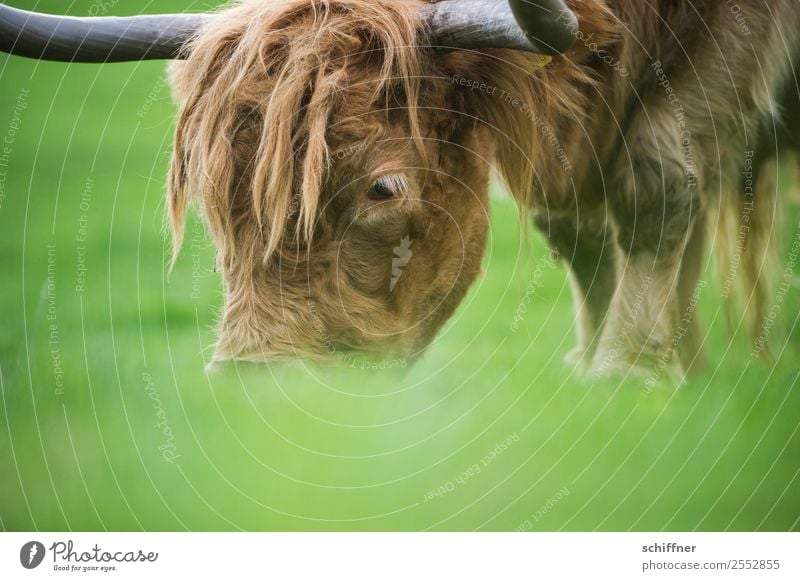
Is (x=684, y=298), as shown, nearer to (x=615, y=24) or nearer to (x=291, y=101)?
(x=615, y=24)

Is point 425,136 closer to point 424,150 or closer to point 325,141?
point 424,150

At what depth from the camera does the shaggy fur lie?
96.2 inches

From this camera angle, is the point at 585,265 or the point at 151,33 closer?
the point at 151,33

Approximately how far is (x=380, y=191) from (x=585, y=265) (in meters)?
1.22

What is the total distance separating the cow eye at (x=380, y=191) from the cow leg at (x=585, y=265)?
0.93 meters

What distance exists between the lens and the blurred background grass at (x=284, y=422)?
274 cm

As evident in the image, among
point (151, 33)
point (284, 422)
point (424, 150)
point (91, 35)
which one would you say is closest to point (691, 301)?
point (424, 150)

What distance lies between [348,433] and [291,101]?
3.24 ft

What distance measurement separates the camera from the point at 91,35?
2533 mm

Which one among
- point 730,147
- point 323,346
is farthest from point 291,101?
point 730,147

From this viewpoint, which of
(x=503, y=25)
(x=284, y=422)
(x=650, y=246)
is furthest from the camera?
(x=650, y=246)

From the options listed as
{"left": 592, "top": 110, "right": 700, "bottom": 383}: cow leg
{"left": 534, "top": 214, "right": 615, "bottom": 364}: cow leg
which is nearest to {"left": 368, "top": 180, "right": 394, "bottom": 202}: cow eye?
{"left": 592, "top": 110, "right": 700, "bottom": 383}: cow leg
